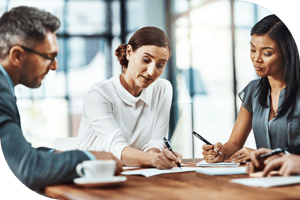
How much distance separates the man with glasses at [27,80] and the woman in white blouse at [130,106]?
0.26 m

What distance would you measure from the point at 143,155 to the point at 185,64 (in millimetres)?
616

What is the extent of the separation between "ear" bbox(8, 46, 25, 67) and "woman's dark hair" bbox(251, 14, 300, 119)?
1024 mm

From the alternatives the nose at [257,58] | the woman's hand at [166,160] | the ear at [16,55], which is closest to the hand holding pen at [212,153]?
the woman's hand at [166,160]

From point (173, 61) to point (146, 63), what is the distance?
19cm

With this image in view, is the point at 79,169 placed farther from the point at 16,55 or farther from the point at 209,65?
the point at 209,65

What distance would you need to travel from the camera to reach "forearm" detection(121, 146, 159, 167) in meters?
1.25

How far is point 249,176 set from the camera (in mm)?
1003

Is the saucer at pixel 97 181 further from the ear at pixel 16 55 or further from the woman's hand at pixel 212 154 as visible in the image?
the woman's hand at pixel 212 154

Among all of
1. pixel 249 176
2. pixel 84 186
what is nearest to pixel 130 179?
pixel 84 186

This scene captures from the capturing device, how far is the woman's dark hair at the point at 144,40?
4.61 feet

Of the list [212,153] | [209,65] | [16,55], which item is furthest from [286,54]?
[16,55]

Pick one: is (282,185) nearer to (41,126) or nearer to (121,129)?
(121,129)

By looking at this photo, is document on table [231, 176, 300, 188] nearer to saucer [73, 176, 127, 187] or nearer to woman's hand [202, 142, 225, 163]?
A: saucer [73, 176, 127, 187]

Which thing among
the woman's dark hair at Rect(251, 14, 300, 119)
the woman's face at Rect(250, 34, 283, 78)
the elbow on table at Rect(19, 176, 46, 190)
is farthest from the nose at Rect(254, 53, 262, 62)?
the elbow on table at Rect(19, 176, 46, 190)
